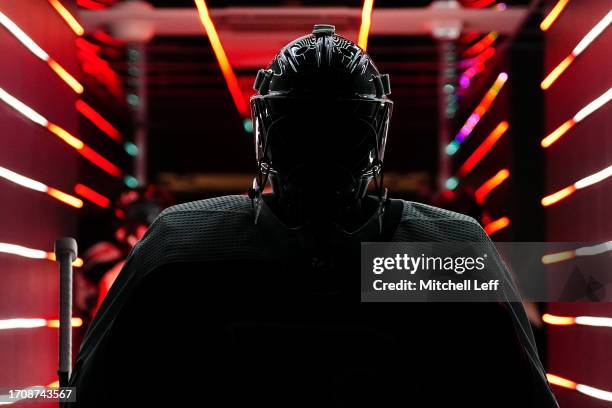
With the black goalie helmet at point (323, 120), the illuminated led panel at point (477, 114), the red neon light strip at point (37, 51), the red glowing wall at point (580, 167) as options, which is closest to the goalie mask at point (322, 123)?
the black goalie helmet at point (323, 120)

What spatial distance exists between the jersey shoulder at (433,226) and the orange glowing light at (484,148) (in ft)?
16.6

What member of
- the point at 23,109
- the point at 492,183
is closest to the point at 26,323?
the point at 23,109

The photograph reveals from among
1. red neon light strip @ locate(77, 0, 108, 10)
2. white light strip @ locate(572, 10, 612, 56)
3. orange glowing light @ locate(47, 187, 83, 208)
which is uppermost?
red neon light strip @ locate(77, 0, 108, 10)

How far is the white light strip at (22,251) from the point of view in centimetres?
378

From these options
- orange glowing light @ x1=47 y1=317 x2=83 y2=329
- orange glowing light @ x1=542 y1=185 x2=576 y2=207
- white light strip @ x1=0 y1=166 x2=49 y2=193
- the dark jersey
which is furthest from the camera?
orange glowing light @ x1=542 y1=185 x2=576 y2=207

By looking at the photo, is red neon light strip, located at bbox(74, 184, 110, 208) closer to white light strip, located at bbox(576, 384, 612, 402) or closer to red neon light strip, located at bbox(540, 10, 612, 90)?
red neon light strip, located at bbox(540, 10, 612, 90)

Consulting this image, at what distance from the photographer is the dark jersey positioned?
155cm

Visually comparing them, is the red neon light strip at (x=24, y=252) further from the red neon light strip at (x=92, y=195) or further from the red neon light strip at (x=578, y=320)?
the red neon light strip at (x=578, y=320)

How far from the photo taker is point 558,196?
540cm

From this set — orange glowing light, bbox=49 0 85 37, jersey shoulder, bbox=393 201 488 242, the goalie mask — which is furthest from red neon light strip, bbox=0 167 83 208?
jersey shoulder, bbox=393 201 488 242

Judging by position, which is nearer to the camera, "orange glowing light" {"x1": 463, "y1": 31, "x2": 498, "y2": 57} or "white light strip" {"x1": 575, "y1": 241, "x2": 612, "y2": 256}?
"white light strip" {"x1": 575, "y1": 241, "x2": 612, "y2": 256}

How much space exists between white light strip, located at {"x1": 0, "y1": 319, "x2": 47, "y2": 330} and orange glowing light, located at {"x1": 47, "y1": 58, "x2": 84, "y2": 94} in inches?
54.1

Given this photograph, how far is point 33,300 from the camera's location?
4391mm

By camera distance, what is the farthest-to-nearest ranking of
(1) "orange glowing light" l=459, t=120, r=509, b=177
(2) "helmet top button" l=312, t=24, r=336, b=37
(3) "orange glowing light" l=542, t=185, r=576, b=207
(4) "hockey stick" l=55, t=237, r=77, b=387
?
1. (1) "orange glowing light" l=459, t=120, r=509, b=177
2. (3) "orange glowing light" l=542, t=185, r=576, b=207
3. (4) "hockey stick" l=55, t=237, r=77, b=387
4. (2) "helmet top button" l=312, t=24, r=336, b=37
